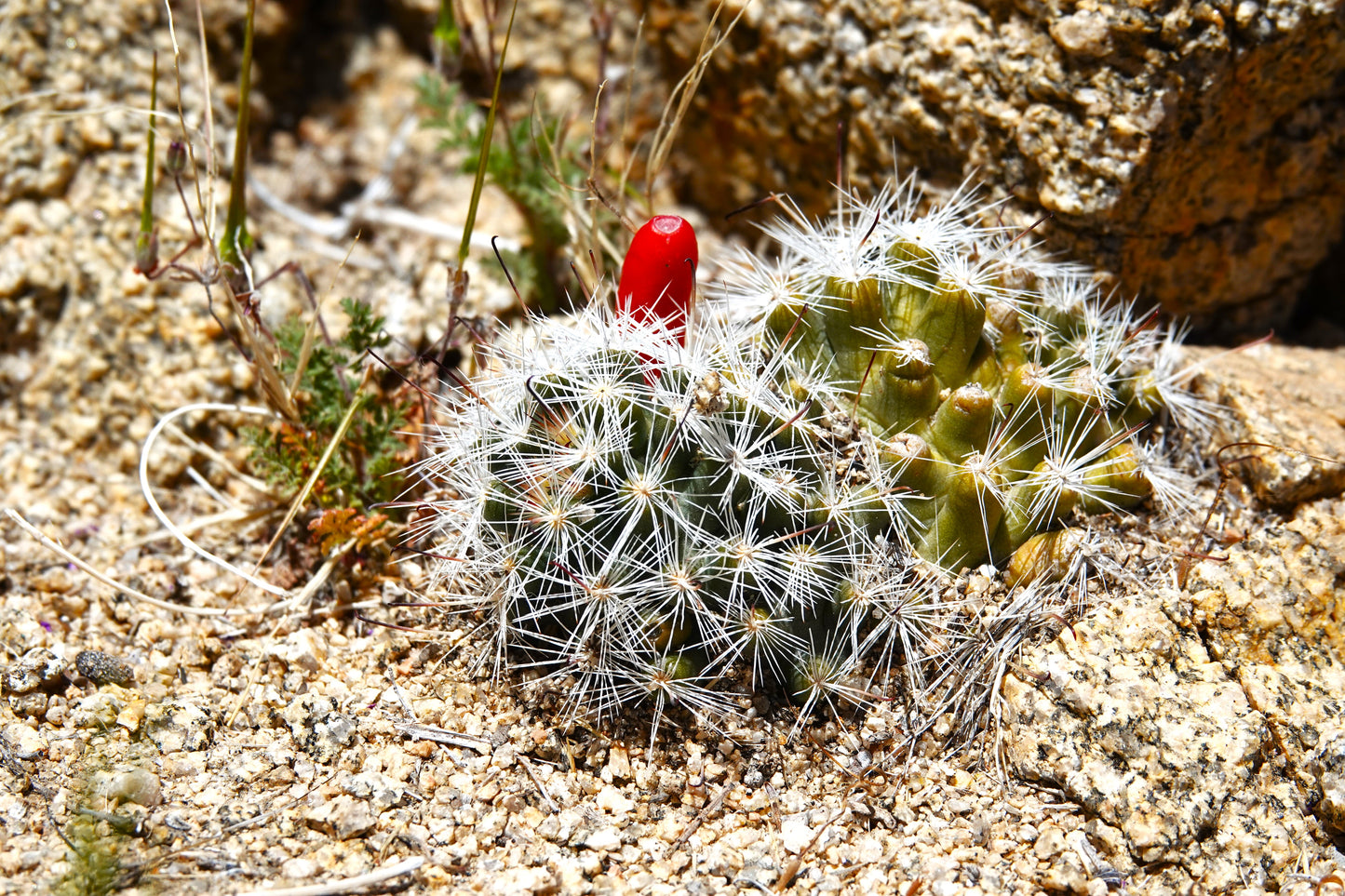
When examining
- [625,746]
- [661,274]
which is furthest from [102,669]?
[661,274]

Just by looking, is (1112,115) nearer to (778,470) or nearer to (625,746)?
(778,470)

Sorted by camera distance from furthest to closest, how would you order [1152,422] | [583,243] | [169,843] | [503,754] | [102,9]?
[102,9], [583,243], [1152,422], [503,754], [169,843]

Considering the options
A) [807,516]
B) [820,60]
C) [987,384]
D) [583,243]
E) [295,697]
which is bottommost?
[295,697]

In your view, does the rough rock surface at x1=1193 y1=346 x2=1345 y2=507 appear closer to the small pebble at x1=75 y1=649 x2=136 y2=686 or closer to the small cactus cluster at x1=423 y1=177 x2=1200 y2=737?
the small cactus cluster at x1=423 y1=177 x2=1200 y2=737

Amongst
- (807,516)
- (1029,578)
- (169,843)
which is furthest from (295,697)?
(1029,578)

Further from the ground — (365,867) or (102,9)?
(102,9)

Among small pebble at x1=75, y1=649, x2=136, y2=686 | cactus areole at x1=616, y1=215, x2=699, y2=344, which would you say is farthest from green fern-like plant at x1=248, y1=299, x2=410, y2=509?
cactus areole at x1=616, y1=215, x2=699, y2=344

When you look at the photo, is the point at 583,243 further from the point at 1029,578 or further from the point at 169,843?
the point at 169,843

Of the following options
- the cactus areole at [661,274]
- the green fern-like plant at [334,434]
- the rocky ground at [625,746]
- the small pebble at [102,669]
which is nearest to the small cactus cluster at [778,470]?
the cactus areole at [661,274]
